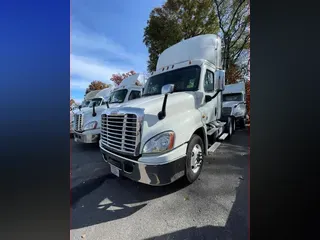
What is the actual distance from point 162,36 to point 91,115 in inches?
218

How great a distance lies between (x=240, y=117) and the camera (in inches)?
284

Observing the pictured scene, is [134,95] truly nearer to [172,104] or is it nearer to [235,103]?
[172,104]

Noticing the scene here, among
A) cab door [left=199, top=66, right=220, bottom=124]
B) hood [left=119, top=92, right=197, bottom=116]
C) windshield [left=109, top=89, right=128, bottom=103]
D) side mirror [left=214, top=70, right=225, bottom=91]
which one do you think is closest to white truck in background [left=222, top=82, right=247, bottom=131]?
cab door [left=199, top=66, right=220, bottom=124]

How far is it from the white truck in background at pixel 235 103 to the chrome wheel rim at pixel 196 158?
4.41m

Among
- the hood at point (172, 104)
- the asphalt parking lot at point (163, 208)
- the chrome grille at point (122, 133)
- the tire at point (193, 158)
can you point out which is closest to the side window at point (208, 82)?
the hood at point (172, 104)

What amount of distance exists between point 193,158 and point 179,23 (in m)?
7.55

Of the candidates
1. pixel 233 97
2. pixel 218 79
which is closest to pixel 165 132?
pixel 218 79

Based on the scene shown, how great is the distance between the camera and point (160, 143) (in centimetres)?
207

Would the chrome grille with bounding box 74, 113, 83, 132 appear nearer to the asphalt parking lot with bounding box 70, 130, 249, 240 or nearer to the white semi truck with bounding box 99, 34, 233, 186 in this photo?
the asphalt parking lot with bounding box 70, 130, 249, 240

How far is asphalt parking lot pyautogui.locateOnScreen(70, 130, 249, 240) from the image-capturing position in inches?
69.0
